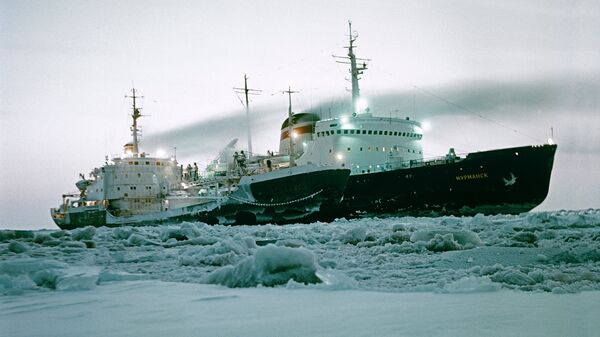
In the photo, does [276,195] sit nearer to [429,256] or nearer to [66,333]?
[429,256]

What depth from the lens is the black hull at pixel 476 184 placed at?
2525 cm

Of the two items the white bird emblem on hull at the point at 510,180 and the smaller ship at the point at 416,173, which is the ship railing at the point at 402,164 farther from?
the white bird emblem on hull at the point at 510,180

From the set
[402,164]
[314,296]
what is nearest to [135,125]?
[402,164]

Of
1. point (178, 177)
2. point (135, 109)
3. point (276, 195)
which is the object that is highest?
point (135, 109)

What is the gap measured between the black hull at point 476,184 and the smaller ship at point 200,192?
166 inches

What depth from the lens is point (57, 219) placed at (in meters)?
42.4

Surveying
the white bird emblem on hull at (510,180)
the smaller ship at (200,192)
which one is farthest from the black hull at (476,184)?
the smaller ship at (200,192)

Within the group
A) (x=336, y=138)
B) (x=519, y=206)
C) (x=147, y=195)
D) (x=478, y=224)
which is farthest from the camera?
(x=147, y=195)

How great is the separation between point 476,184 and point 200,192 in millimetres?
22746

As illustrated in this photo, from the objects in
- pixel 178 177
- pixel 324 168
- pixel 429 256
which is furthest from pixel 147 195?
pixel 429 256

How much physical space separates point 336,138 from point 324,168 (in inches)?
317

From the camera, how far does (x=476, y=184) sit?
25859 millimetres

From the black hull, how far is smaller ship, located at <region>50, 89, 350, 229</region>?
422cm

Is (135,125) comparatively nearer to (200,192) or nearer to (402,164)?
(200,192)
